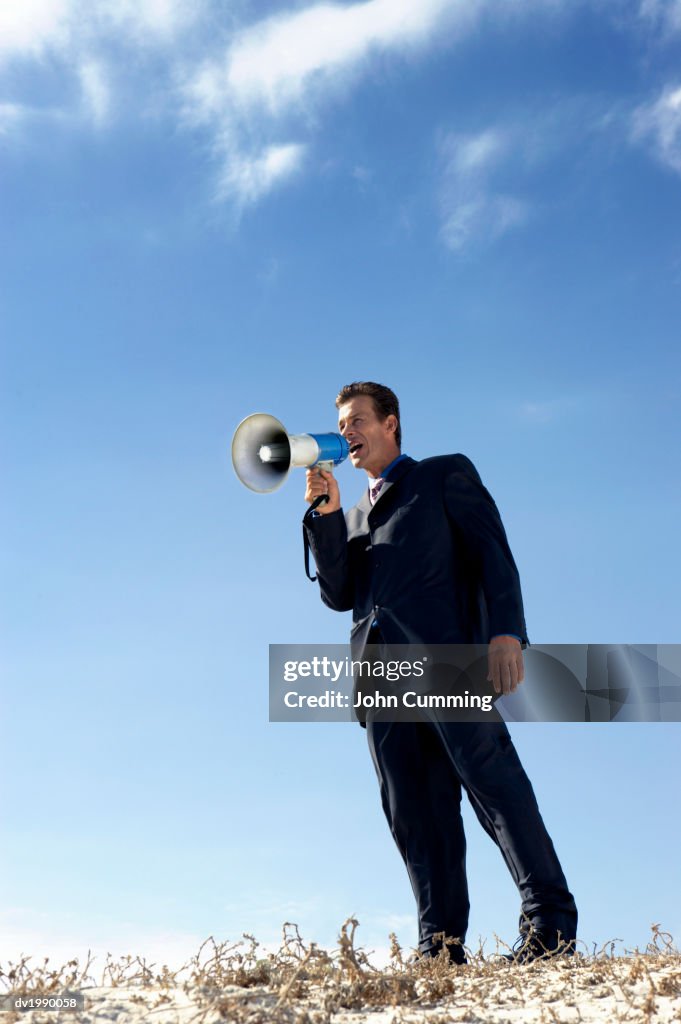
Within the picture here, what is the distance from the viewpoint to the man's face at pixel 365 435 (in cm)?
611

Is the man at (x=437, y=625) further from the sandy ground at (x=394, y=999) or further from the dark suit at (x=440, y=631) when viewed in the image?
the sandy ground at (x=394, y=999)

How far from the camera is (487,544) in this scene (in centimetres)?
562

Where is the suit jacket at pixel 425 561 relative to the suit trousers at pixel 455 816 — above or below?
above

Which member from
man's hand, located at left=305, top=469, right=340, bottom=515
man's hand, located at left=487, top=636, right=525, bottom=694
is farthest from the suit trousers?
man's hand, located at left=305, top=469, right=340, bottom=515

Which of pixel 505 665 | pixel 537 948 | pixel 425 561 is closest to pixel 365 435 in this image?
pixel 425 561

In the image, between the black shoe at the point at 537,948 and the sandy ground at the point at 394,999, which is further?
the black shoe at the point at 537,948

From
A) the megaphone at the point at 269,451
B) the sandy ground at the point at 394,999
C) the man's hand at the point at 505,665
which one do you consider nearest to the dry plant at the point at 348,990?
the sandy ground at the point at 394,999

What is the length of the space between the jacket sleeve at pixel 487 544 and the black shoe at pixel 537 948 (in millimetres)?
1386

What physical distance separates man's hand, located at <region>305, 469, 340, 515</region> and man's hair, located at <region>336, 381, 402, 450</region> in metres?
0.57

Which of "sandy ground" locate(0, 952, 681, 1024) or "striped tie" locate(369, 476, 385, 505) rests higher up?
"striped tie" locate(369, 476, 385, 505)

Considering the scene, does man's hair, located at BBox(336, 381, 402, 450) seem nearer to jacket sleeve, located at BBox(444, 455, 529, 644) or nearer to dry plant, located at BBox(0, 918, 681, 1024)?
jacket sleeve, located at BBox(444, 455, 529, 644)

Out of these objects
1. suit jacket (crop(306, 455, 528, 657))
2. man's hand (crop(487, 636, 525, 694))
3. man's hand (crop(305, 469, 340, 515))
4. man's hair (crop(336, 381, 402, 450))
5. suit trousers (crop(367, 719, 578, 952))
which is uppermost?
man's hair (crop(336, 381, 402, 450))

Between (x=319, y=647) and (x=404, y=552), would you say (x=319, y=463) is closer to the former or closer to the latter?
(x=404, y=552)

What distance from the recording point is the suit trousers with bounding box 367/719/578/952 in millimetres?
4938
